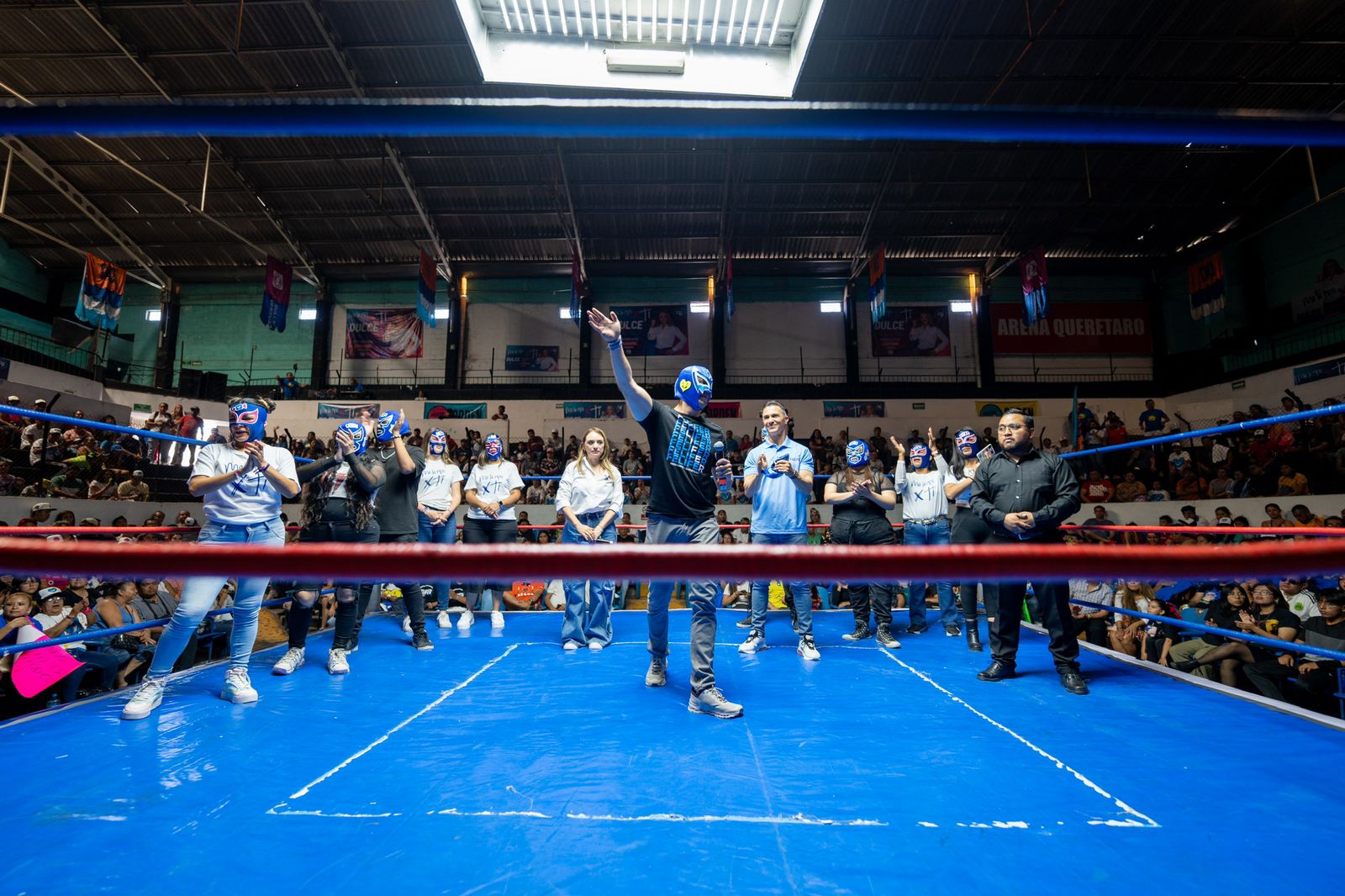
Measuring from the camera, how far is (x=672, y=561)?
88 centimetres

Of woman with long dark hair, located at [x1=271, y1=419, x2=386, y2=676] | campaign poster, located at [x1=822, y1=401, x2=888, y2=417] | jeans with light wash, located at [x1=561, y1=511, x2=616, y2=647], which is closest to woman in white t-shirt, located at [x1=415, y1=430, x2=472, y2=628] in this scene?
jeans with light wash, located at [x1=561, y1=511, x2=616, y2=647]

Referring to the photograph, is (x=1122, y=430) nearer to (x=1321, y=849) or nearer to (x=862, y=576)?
(x=1321, y=849)

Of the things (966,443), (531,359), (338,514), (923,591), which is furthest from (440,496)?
(531,359)

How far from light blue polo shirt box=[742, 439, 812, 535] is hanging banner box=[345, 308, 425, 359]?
56.3ft

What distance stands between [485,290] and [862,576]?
20234 mm

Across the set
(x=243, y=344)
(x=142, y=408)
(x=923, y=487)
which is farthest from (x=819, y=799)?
(x=243, y=344)

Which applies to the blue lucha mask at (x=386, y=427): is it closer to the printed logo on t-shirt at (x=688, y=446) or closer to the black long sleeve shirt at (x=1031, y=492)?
the printed logo on t-shirt at (x=688, y=446)

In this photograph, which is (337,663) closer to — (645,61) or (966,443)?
(966,443)

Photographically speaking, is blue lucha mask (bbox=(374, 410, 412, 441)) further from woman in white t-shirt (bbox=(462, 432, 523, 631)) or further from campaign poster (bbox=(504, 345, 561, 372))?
campaign poster (bbox=(504, 345, 561, 372))

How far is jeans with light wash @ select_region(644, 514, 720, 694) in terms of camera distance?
3.16m

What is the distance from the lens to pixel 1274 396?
14.0 metres

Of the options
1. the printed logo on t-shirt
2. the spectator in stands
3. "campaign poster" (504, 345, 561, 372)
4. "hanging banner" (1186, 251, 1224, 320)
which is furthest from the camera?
"campaign poster" (504, 345, 561, 372)

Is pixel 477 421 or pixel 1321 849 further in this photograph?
pixel 477 421

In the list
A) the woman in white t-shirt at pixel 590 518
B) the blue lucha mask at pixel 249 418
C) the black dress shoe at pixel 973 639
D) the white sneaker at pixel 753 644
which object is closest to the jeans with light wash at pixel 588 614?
the woman in white t-shirt at pixel 590 518
